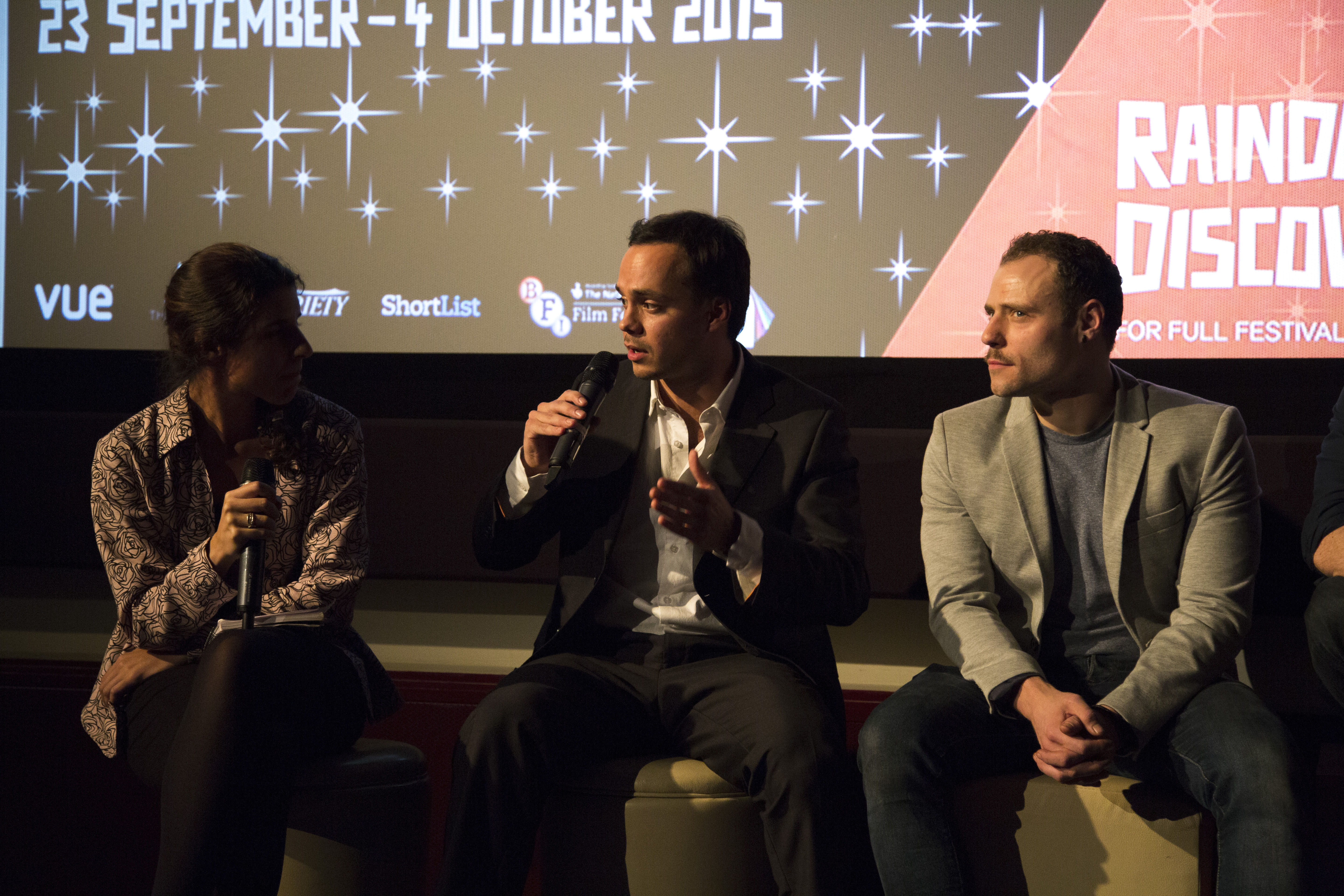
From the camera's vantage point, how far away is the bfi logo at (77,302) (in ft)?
9.90

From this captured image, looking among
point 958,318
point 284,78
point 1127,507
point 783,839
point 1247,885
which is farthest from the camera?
point 284,78

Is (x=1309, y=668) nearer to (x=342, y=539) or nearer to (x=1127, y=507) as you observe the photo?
(x=1127, y=507)

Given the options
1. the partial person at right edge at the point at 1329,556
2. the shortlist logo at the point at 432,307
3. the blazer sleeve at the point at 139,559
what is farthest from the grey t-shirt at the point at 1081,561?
the shortlist logo at the point at 432,307

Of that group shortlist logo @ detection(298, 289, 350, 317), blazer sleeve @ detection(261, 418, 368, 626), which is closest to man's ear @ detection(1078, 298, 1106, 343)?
blazer sleeve @ detection(261, 418, 368, 626)

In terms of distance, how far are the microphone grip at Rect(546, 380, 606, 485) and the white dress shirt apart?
0.39 ft

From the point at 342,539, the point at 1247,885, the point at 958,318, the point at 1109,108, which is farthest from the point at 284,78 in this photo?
the point at 1247,885

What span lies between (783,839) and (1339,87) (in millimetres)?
2078

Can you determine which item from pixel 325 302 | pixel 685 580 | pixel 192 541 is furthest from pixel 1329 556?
pixel 325 302

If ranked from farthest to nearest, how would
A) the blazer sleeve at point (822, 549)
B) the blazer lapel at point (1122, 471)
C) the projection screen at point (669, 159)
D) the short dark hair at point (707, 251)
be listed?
the projection screen at point (669, 159) < the short dark hair at point (707, 251) < the blazer lapel at point (1122, 471) < the blazer sleeve at point (822, 549)

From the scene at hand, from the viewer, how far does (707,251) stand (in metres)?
2.04

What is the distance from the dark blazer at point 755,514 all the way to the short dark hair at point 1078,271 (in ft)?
1.42

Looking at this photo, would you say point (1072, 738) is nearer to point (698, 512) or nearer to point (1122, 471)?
point (1122, 471)

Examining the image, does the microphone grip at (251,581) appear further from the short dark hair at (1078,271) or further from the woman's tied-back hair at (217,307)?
the short dark hair at (1078,271)

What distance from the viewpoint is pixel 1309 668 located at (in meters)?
2.51
